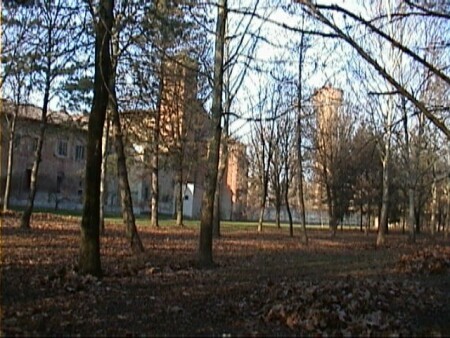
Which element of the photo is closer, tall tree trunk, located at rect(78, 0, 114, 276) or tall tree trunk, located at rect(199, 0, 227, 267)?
tall tree trunk, located at rect(78, 0, 114, 276)

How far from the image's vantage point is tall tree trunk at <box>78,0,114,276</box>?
489 inches

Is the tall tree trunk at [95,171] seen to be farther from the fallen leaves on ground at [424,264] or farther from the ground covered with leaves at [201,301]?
the fallen leaves on ground at [424,264]

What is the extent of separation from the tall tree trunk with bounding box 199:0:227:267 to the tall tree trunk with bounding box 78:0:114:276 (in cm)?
459

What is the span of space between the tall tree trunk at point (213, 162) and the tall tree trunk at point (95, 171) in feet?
15.1

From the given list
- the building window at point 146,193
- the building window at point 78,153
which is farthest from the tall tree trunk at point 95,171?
the building window at point 146,193

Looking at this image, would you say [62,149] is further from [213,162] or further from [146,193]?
[213,162]

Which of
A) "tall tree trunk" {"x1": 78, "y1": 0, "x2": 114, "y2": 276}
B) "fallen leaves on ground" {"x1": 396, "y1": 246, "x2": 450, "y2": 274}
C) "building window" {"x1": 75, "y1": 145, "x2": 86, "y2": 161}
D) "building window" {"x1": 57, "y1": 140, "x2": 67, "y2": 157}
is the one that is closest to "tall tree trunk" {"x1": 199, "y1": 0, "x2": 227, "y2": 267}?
"tall tree trunk" {"x1": 78, "y1": 0, "x2": 114, "y2": 276}

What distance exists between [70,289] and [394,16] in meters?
6.83

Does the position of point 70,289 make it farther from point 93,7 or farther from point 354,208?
point 354,208

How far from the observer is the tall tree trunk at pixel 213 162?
661 inches

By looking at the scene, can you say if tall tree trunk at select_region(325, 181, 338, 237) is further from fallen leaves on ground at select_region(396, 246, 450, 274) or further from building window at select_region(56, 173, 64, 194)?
building window at select_region(56, 173, 64, 194)

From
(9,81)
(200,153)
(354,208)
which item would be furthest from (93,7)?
(354,208)

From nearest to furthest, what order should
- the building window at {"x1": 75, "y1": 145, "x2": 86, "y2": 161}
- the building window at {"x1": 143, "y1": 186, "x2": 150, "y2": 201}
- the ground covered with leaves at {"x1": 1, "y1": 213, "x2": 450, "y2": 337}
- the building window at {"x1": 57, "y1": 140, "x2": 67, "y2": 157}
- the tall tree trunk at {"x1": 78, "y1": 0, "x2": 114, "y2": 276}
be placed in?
1. the ground covered with leaves at {"x1": 1, "y1": 213, "x2": 450, "y2": 337}
2. the tall tree trunk at {"x1": 78, "y1": 0, "x2": 114, "y2": 276}
3. the building window at {"x1": 57, "y1": 140, "x2": 67, "y2": 157}
4. the building window at {"x1": 75, "y1": 145, "x2": 86, "y2": 161}
5. the building window at {"x1": 143, "y1": 186, "x2": 150, "y2": 201}

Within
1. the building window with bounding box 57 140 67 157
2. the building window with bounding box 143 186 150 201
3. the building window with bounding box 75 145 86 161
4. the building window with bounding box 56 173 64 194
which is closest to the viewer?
the building window with bounding box 56 173 64 194
